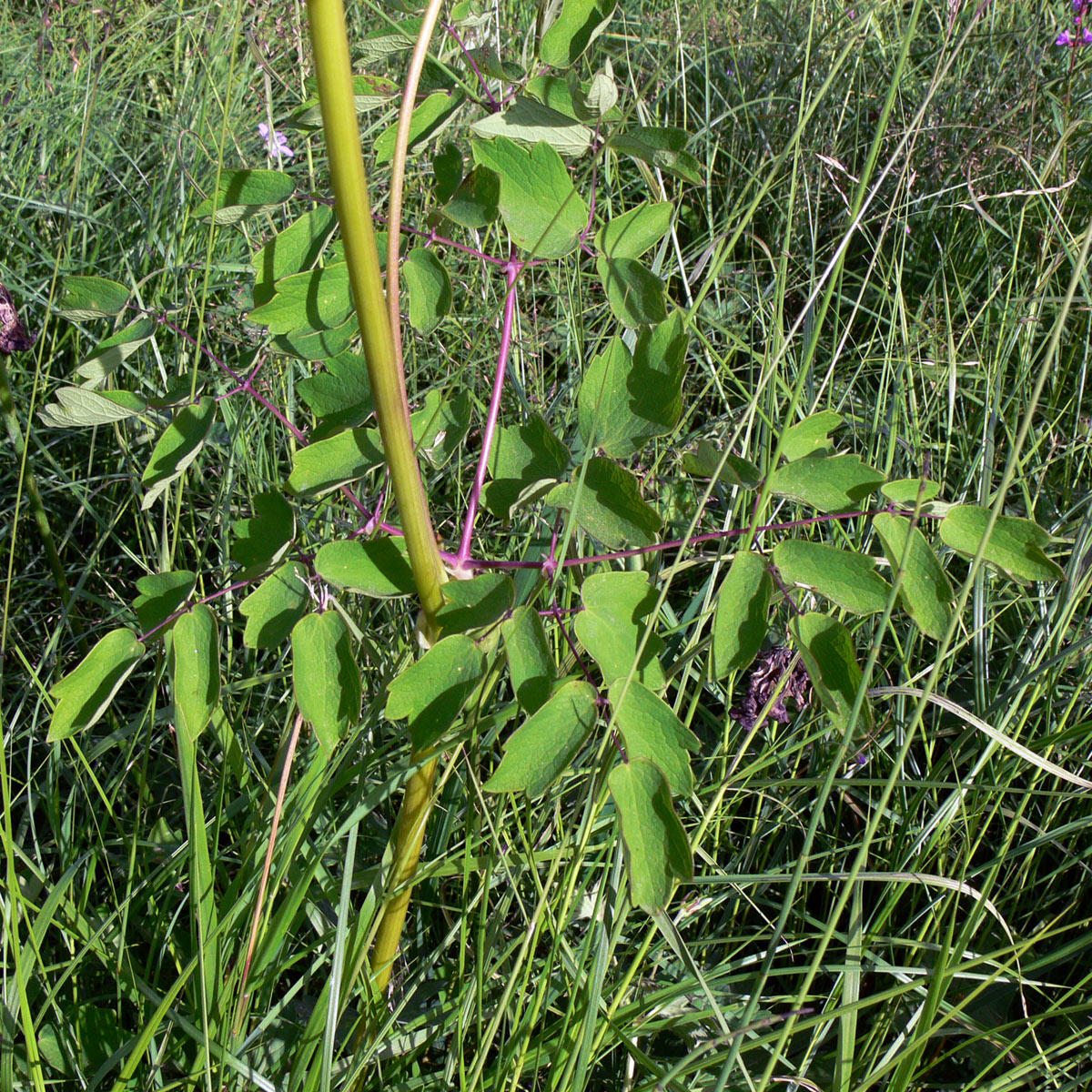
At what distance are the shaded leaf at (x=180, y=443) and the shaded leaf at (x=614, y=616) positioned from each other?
0.40m

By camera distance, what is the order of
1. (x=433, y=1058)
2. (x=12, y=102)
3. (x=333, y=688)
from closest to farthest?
(x=333, y=688) → (x=433, y=1058) → (x=12, y=102)

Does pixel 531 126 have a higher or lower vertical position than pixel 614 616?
higher

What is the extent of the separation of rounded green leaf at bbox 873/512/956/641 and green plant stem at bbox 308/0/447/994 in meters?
0.38

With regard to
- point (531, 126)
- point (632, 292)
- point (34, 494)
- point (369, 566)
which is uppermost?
point (531, 126)

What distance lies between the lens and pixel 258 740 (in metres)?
1.46

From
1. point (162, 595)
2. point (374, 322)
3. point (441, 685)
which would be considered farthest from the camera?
point (162, 595)

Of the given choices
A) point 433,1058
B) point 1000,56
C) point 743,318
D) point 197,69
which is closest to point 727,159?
point 743,318

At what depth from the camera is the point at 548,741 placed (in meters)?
0.71

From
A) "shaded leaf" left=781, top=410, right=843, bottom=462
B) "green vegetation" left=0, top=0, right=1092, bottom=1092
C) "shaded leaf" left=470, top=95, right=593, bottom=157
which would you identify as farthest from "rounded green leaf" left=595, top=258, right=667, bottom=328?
"shaded leaf" left=781, top=410, right=843, bottom=462

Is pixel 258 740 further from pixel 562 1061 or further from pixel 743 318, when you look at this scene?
pixel 743 318

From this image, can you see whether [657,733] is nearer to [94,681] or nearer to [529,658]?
[529,658]

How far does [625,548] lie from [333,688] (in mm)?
276

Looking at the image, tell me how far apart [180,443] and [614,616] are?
0.45 metres

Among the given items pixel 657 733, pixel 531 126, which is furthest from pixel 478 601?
pixel 531 126
